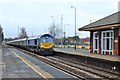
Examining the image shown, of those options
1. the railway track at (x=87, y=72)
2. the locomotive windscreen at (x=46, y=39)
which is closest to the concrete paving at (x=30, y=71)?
the railway track at (x=87, y=72)

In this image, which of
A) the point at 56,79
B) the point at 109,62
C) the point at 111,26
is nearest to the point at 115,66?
the point at 109,62

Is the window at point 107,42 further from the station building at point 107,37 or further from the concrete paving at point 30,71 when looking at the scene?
the concrete paving at point 30,71

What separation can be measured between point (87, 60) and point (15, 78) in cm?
1606

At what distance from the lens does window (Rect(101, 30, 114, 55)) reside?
42481mm

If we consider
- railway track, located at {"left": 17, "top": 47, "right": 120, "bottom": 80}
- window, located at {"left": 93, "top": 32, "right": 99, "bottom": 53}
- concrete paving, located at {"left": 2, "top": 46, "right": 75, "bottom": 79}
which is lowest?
railway track, located at {"left": 17, "top": 47, "right": 120, "bottom": 80}

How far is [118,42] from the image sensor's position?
39.9 meters

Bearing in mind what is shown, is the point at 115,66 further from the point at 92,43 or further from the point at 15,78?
the point at 92,43

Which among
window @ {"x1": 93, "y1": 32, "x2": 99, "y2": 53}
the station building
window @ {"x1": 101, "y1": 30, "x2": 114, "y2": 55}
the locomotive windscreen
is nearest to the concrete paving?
the station building

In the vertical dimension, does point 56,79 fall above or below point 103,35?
below

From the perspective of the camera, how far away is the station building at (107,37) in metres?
39.9

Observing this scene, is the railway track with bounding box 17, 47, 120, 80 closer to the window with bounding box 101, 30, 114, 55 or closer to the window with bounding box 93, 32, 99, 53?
the window with bounding box 101, 30, 114, 55

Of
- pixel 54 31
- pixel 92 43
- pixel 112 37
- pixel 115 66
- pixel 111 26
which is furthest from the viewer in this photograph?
pixel 54 31

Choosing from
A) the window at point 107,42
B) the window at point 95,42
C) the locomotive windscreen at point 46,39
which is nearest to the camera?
the window at point 107,42

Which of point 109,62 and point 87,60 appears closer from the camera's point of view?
point 109,62
